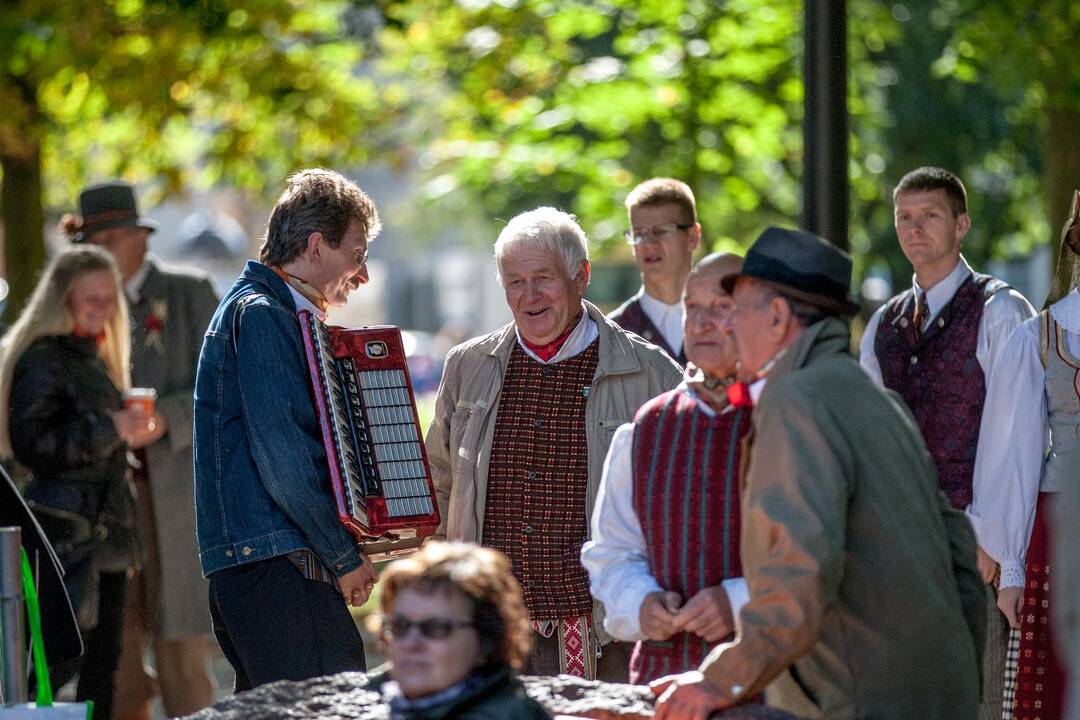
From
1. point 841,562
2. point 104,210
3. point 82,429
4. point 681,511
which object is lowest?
point 841,562

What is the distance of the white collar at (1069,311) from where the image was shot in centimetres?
528

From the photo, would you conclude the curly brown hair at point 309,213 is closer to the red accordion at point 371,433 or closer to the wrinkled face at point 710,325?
the red accordion at point 371,433

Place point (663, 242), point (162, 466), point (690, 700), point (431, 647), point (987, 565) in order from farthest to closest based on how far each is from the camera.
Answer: point (162, 466) < point (663, 242) < point (987, 565) < point (690, 700) < point (431, 647)

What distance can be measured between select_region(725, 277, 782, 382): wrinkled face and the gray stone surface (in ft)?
2.43

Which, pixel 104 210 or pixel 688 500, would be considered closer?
pixel 688 500

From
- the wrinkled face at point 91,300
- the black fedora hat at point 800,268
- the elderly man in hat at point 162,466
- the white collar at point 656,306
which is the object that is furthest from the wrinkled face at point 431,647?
the elderly man in hat at point 162,466

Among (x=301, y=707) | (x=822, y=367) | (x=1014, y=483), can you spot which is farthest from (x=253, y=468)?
(x=1014, y=483)

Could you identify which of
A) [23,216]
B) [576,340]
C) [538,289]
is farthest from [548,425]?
[23,216]

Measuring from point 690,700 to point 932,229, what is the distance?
280 centimetres

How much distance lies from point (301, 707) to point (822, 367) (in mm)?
1286

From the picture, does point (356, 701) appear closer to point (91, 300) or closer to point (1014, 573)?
point (1014, 573)

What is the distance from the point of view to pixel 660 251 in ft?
22.0

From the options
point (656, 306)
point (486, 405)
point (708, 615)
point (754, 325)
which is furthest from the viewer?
point (656, 306)

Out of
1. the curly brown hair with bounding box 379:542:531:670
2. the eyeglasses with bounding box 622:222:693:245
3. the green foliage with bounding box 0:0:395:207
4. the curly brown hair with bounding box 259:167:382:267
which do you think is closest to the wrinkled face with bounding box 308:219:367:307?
the curly brown hair with bounding box 259:167:382:267
